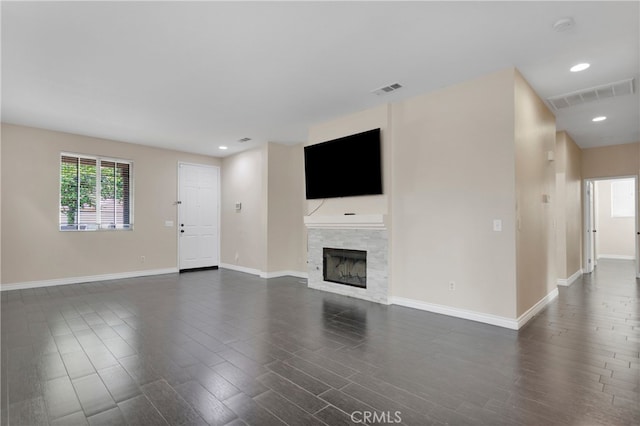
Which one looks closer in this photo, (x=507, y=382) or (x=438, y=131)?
(x=507, y=382)

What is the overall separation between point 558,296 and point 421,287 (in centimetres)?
247

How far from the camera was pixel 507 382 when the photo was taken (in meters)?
2.32

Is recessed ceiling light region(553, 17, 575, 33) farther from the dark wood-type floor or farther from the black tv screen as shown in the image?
the dark wood-type floor

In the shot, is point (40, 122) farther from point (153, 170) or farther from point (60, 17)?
point (60, 17)

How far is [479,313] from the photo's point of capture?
3.69 m

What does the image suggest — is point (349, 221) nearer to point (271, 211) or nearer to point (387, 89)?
point (387, 89)

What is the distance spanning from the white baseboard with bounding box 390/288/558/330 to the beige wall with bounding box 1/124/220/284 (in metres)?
5.45

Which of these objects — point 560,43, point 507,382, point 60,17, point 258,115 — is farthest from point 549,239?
point 60,17

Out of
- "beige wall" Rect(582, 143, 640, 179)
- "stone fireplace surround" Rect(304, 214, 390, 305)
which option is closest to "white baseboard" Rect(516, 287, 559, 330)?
"stone fireplace surround" Rect(304, 214, 390, 305)

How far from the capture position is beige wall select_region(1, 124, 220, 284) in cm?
544

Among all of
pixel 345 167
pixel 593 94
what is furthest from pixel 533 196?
pixel 345 167

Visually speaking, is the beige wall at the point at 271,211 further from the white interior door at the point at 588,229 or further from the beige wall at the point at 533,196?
the white interior door at the point at 588,229

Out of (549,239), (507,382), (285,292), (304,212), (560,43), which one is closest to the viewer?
(507,382)

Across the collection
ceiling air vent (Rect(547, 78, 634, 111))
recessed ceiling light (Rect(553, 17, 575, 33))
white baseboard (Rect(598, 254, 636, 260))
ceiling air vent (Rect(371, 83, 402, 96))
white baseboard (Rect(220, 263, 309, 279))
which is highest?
ceiling air vent (Rect(371, 83, 402, 96))
